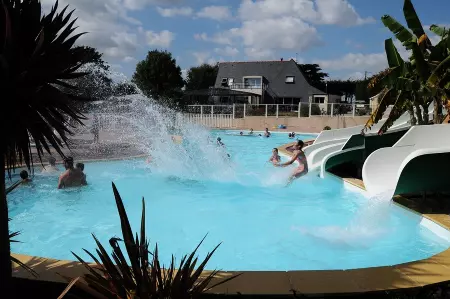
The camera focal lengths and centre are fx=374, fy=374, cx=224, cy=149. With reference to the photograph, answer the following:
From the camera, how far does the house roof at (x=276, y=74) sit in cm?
5128

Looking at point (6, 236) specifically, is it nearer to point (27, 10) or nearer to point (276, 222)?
point (27, 10)

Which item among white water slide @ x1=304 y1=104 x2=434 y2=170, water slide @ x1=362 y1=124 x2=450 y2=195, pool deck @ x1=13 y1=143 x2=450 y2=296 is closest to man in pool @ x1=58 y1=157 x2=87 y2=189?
pool deck @ x1=13 y1=143 x2=450 y2=296

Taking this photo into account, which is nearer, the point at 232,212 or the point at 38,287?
the point at 38,287

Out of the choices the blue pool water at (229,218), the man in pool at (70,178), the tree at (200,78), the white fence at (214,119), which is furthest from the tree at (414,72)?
the tree at (200,78)

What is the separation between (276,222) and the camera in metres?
8.04

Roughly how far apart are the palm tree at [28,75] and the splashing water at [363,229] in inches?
209

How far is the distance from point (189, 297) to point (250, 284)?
106 cm

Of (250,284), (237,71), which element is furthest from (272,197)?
(237,71)

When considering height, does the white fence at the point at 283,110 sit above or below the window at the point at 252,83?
below

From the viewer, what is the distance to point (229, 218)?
8383 millimetres

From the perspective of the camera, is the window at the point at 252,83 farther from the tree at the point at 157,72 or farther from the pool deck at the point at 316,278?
the pool deck at the point at 316,278

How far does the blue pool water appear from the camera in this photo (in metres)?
6.23

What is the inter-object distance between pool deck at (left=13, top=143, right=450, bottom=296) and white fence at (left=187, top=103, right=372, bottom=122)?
27.4 meters

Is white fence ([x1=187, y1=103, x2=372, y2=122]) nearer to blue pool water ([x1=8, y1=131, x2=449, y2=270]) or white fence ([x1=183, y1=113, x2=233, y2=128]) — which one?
white fence ([x1=183, y1=113, x2=233, y2=128])
